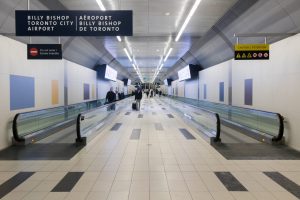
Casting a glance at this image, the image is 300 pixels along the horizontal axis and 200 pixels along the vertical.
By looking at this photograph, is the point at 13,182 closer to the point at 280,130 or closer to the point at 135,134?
the point at 135,134

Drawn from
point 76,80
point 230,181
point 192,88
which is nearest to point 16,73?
point 230,181

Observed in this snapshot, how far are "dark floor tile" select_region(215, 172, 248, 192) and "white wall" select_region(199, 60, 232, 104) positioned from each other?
9065mm

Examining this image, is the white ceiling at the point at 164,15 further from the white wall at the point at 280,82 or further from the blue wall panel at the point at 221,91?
the blue wall panel at the point at 221,91

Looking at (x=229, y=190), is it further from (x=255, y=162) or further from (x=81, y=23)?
(x=81, y=23)

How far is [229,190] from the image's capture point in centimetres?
422

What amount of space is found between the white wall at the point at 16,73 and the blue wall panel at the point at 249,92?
27.2 ft

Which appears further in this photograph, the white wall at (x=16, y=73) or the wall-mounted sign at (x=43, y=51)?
the wall-mounted sign at (x=43, y=51)

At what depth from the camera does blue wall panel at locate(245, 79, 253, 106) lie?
10297mm

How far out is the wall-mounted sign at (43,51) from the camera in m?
7.76

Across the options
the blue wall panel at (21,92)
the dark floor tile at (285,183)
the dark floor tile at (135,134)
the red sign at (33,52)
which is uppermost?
the red sign at (33,52)

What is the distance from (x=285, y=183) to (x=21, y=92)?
762 centimetres

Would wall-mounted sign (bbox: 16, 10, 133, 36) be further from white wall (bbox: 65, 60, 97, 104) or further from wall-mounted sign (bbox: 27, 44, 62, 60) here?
white wall (bbox: 65, 60, 97, 104)

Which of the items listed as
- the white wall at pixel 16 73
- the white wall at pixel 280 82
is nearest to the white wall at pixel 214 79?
the white wall at pixel 280 82

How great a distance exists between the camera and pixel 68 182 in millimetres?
4617
